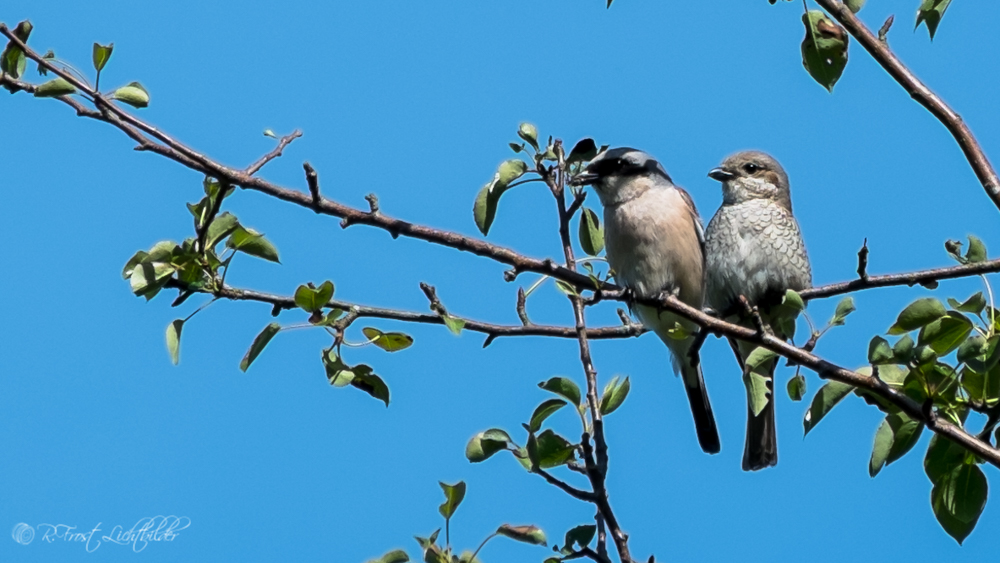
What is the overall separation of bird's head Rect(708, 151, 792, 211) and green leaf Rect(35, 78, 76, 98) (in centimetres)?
533

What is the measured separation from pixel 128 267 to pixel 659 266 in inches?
152

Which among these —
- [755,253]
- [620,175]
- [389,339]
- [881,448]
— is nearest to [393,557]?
[389,339]

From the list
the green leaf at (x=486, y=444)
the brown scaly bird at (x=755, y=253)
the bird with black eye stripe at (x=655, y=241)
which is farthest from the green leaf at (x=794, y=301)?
the brown scaly bird at (x=755, y=253)

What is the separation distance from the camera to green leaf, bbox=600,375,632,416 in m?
3.52

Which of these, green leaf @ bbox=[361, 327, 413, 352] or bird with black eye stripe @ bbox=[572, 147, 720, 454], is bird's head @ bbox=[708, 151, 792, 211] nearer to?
bird with black eye stripe @ bbox=[572, 147, 720, 454]

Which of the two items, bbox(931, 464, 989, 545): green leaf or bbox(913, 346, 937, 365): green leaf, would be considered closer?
bbox(913, 346, 937, 365): green leaf

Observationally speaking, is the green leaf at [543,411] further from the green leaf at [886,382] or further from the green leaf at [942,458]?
the green leaf at [942,458]

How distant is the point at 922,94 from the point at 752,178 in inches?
190

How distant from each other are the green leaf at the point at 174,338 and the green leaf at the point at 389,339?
24.7 inches

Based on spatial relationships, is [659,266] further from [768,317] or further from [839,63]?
[839,63]

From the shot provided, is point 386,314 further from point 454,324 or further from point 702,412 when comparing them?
point 702,412

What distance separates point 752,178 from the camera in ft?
25.1

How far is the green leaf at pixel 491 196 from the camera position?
152 inches

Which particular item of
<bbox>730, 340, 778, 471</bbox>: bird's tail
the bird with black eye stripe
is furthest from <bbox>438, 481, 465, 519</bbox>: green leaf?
<bbox>730, 340, 778, 471</bbox>: bird's tail
